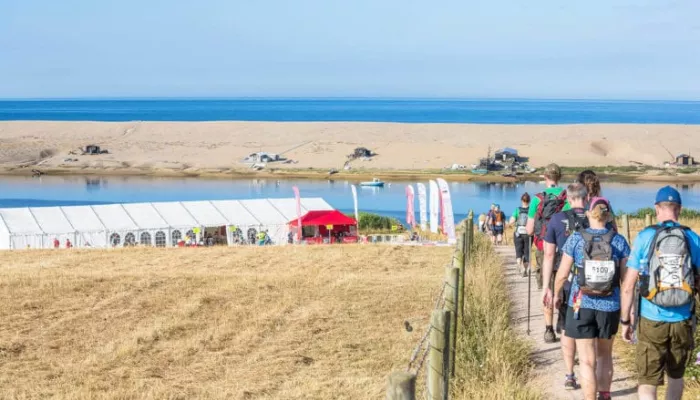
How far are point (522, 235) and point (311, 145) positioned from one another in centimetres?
7701

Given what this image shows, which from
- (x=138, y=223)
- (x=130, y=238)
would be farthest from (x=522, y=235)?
(x=138, y=223)

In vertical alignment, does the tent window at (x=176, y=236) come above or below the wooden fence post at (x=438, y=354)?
below

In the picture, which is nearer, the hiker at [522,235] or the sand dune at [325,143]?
the hiker at [522,235]

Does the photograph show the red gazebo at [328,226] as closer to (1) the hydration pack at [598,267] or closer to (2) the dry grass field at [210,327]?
(2) the dry grass field at [210,327]

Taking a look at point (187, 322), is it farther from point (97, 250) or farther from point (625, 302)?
point (97, 250)

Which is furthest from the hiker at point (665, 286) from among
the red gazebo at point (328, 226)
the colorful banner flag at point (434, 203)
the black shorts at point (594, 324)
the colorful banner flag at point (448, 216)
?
the red gazebo at point (328, 226)

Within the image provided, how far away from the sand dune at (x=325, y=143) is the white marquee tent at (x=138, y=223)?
43.9 m

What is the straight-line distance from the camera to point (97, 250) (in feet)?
73.6

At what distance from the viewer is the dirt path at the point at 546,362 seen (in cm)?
713

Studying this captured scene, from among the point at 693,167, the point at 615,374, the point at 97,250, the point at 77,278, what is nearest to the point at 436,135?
the point at 693,167

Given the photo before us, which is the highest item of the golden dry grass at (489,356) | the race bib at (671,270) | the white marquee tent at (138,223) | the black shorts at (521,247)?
the race bib at (671,270)

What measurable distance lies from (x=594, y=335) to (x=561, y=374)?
1448mm

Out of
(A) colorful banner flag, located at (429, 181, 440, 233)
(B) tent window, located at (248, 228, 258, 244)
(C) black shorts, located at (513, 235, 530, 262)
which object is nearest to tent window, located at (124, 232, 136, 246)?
(B) tent window, located at (248, 228, 258, 244)

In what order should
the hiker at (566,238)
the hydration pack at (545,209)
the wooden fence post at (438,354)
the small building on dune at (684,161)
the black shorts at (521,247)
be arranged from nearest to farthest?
the wooden fence post at (438,354) → the hiker at (566,238) → the hydration pack at (545,209) → the black shorts at (521,247) → the small building on dune at (684,161)
